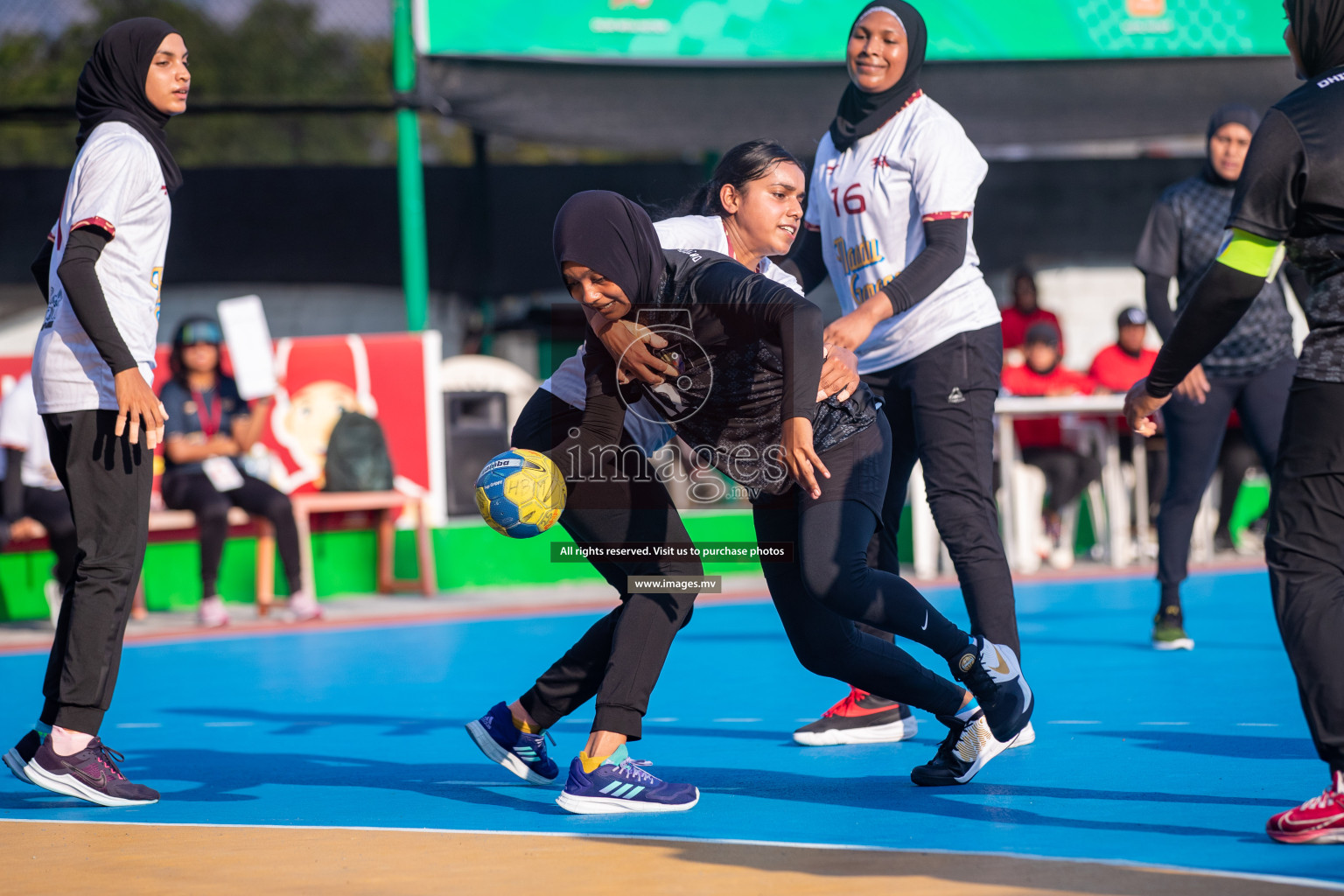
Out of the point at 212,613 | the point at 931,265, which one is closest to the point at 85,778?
the point at 931,265

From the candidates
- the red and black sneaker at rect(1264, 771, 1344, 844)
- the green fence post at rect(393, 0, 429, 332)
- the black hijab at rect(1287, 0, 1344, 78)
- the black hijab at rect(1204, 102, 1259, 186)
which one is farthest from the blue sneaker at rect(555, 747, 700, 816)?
the green fence post at rect(393, 0, 429, 332)

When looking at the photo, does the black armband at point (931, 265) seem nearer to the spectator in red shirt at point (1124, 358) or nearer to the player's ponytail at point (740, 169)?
the player's ponytail at point (740, 169)

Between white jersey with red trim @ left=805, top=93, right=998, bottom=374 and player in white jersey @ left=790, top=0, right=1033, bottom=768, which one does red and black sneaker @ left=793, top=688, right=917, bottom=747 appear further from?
white jersey with red trim @ left=805, top=93, right=998, bottom=374

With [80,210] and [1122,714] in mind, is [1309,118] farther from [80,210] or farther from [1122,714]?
[80,210]

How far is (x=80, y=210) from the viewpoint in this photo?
4012 millimetres

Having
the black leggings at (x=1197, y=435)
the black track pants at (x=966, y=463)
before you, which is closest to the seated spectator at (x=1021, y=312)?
the black leggings at (x=1197, y=435)

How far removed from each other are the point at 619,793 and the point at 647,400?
0.96m

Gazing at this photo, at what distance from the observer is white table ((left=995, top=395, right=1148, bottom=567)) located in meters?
9.71

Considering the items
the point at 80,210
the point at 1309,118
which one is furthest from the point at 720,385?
the point at 80,210

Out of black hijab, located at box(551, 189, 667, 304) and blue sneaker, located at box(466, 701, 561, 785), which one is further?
→ blue sneaker, located at box(466, 701, 561, 785)

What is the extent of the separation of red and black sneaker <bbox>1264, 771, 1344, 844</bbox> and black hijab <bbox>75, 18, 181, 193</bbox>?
3254mm

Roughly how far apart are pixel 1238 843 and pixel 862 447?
125 centimetres

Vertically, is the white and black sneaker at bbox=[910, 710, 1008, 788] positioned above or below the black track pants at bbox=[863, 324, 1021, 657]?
below

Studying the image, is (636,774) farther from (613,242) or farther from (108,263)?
(108,263)
